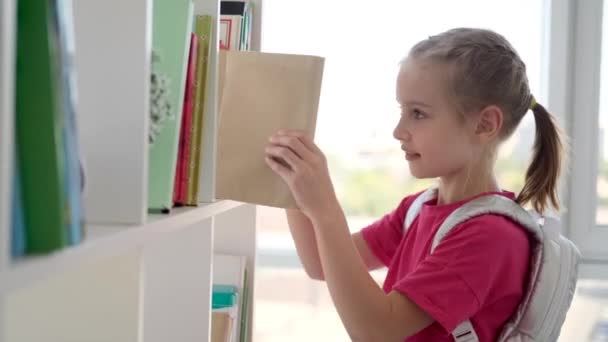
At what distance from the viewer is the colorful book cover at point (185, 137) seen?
963 millimetres

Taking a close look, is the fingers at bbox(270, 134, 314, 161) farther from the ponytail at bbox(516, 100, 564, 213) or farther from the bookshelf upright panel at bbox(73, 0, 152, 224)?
the ponytail at bbox(516, 100, 564, 213)

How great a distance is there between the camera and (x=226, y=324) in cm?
138

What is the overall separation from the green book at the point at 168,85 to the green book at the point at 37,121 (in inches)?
12.9

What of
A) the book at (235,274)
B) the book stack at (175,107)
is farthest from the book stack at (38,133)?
the book at (235,274)

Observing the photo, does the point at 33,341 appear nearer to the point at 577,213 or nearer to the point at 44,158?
the point at 44,158

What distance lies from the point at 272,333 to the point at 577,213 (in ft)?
Result: 3.04

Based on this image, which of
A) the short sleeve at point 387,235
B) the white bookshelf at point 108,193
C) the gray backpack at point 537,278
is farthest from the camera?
the short sleeve at point 387,235

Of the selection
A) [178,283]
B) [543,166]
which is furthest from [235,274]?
[543,166]

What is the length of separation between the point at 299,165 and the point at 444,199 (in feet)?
1.51

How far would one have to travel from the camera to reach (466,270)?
47.1 inches

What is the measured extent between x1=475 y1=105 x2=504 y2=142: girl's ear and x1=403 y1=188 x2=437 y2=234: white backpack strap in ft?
0.64

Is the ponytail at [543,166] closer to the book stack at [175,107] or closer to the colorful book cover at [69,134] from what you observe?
the book stack at [175,107]

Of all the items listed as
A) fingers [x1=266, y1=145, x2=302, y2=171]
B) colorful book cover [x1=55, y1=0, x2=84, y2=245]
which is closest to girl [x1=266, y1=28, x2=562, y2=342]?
fingers [x1=266, y1=145, x2=302, y2=171]

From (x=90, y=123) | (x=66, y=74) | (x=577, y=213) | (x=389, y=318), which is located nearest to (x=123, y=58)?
(x=90, y=123)
